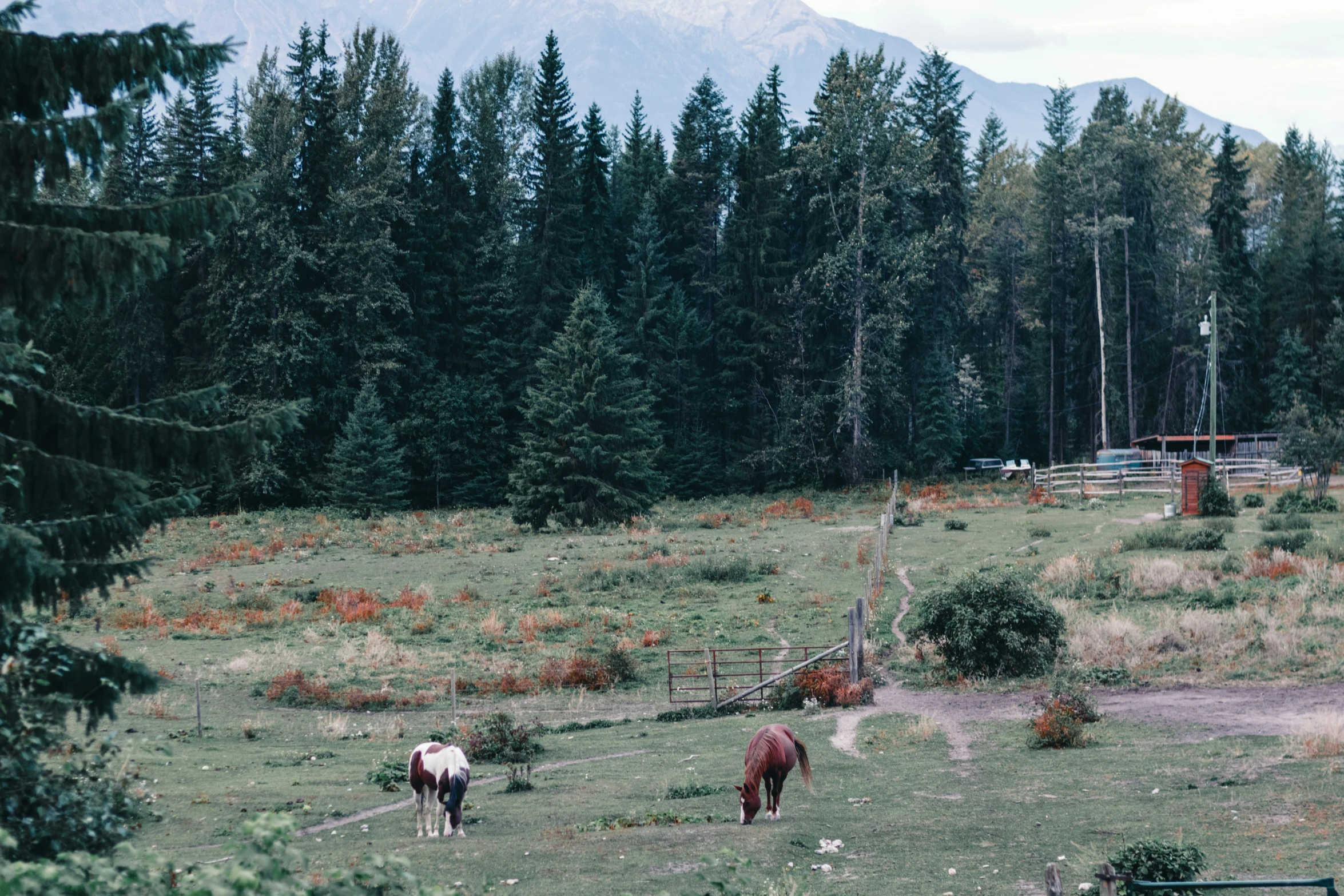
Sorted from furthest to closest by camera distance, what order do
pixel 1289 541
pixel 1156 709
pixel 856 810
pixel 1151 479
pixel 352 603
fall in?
pixel 1151 479 < pixel 352 603 < pixel 1289 541 < pixel 1156 709 < pixel 856 810

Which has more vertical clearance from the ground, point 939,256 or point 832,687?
point 939,256

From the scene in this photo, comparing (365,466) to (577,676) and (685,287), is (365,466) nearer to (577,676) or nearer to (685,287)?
(685,287)

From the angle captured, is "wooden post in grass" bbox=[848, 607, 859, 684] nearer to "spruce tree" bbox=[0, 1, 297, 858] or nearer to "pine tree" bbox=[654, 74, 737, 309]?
"spruce tree" bbox=[0, 1, 297, 858]

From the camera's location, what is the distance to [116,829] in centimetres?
907

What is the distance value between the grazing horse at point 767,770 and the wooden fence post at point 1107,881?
242 inches

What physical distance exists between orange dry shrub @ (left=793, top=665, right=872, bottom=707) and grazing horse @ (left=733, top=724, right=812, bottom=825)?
25.5 ft

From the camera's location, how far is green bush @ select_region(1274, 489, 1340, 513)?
42.5m

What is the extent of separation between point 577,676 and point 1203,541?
2133cm

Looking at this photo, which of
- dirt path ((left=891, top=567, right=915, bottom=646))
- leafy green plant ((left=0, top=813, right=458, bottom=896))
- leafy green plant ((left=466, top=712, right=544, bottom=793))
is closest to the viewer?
leafy green plant ((left=0, top=813, right=458, bottom=896))

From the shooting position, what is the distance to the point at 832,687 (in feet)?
74.4

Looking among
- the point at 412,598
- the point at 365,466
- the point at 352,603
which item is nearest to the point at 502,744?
the point at 412,598

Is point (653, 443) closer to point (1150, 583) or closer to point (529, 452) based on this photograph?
point (529, 452)

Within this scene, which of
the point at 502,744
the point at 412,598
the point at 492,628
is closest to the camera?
the point at 502,744

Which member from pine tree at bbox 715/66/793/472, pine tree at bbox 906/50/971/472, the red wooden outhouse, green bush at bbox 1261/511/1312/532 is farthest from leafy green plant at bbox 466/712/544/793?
pine tree at bbox 715/66/793/472
